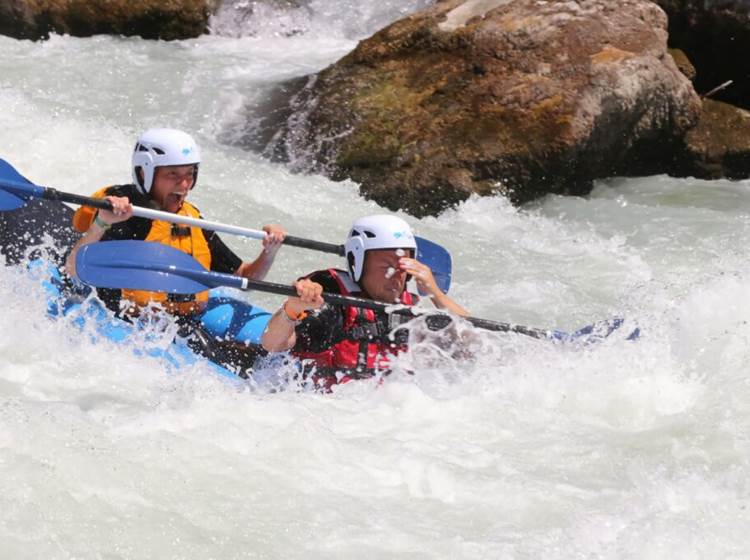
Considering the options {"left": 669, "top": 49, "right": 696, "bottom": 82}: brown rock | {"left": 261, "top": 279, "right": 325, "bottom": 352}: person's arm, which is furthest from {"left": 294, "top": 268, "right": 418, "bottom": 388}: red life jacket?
{"left": 669, "top": 49, "right": 696, "bottom": 82}: brown rock

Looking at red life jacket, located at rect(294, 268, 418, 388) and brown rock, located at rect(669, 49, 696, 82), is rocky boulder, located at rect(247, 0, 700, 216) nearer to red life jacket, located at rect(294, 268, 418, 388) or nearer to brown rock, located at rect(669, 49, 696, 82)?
brown rock, located at rect(669, 49, 696, 82)

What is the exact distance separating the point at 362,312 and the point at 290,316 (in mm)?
413

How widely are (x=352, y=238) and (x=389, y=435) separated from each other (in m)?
0.94

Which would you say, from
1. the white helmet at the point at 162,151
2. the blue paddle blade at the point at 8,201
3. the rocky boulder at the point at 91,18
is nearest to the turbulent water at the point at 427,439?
the blue paddle blade at the point at 8,201

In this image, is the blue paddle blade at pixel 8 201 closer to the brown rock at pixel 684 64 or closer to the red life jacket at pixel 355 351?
the red life jacket at pixel 355 351

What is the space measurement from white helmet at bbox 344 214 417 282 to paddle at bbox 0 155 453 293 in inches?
25.5

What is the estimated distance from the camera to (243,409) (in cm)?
464

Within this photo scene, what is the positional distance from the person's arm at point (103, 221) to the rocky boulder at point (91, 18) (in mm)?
6568

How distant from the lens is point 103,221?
5.42 m

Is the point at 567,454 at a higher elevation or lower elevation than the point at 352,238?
lower

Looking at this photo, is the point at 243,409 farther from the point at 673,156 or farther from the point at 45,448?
the point at 673,156

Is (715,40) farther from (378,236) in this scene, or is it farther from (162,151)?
(162,151)

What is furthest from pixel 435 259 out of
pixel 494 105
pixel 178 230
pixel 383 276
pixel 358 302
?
pixel 494 105

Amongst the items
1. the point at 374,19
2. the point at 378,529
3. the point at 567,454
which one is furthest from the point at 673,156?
the point at 378,529
